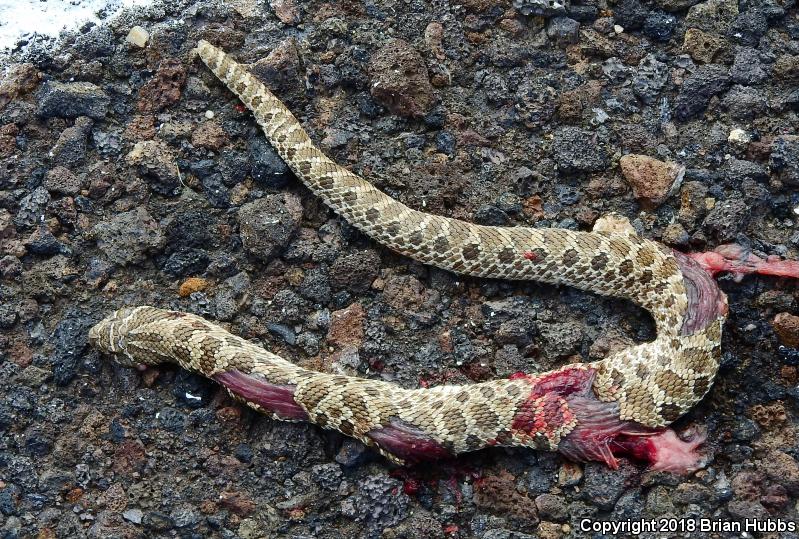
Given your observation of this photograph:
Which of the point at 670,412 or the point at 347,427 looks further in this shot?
the point at 347,427

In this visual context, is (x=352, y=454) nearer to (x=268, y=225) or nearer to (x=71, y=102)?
(x=268, y=225)

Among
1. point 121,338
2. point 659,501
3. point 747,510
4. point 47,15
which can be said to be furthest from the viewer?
point 47,15

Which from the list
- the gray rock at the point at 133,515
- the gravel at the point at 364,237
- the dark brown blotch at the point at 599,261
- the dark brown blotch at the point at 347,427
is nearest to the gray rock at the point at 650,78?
the gravel at the point at 364,237

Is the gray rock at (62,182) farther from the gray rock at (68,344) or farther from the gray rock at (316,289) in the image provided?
the gray rock at (316,289)

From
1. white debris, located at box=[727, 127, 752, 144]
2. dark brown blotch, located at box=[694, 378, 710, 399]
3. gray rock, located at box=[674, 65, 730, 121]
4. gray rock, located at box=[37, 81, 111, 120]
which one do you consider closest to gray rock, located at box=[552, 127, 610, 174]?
gray rock, located at box=[674, 65, 730, 121]

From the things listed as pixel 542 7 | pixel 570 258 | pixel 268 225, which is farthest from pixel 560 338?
pixel 542 7

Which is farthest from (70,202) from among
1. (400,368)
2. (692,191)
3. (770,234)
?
(770,234)
